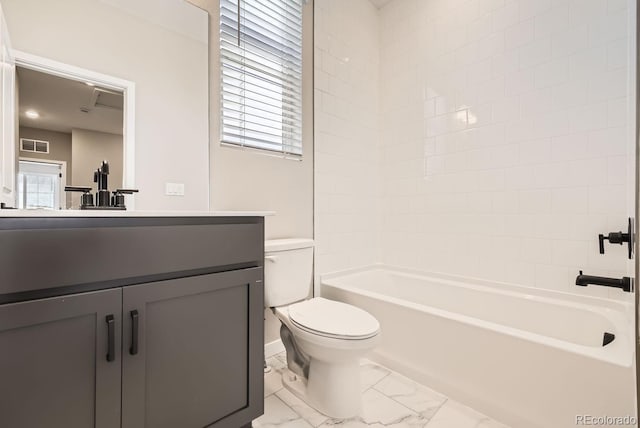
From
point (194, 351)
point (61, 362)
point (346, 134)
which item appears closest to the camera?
point (61, 362)

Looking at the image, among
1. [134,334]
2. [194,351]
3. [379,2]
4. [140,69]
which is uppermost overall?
[379,2]

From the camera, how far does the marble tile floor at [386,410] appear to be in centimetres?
137

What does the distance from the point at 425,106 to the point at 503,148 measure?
0.69 metres

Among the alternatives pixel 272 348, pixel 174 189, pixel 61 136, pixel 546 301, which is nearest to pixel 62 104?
pixel 61 136

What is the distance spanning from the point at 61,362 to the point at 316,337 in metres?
0.90

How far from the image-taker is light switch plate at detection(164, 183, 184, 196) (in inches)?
60.0

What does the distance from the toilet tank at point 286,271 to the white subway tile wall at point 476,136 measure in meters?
0.37

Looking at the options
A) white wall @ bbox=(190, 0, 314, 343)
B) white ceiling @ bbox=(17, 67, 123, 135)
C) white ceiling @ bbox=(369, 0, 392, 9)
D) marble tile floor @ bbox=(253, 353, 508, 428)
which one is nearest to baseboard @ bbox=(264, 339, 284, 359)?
white wall @ bbox=(190, 0, 314, 343)

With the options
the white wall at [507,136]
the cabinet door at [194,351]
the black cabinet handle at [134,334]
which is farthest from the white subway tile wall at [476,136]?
the black cabinet handle at [134,334]

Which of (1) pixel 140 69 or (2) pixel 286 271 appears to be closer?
(1) pixel 140 69

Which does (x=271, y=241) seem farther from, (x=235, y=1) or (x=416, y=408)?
Result: (x=235, y=1)

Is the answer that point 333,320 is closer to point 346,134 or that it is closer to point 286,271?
point 286,271

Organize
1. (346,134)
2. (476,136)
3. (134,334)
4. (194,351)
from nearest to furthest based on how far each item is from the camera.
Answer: (134,334) < (194,351) < (476,136) < (346,134)

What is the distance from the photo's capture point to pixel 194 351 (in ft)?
3.48
